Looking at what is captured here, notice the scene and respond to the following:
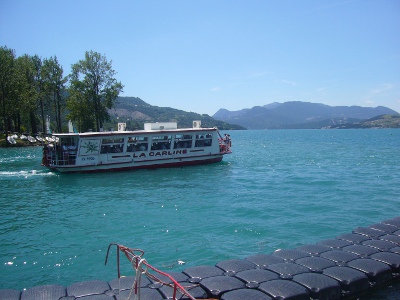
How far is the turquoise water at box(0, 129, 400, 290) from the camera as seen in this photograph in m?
11.6

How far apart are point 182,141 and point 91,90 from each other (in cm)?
3800

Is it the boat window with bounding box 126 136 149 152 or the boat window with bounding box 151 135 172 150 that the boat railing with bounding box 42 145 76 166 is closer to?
the boat window with bounding box 126 136 149 152

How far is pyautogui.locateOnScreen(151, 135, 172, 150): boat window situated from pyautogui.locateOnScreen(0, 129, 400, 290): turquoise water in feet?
11.3

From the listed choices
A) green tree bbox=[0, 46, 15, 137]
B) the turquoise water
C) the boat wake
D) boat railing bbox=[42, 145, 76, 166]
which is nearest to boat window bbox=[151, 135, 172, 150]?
the turquoise water

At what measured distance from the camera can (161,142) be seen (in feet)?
110

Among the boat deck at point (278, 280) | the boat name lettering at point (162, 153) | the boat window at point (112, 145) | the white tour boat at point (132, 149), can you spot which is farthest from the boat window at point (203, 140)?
the boat deck at point (278, 280)

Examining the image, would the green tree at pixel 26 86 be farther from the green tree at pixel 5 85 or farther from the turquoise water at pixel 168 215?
the turquoise water at pixel 168 215

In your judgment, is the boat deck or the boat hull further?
the boat hull

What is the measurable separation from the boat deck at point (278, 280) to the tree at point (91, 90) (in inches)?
2435

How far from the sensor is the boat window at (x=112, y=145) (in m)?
31.1

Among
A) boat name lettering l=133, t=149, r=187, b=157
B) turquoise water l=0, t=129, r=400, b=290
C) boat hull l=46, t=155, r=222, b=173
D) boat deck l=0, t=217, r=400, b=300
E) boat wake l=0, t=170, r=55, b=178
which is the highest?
boat name lettering l=133, t=149, r=187, b=157

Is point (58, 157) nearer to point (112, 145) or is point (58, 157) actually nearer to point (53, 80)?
point (112, 145)

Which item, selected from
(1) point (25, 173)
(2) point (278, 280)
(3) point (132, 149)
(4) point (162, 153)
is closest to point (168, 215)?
(2) point (278, 280)

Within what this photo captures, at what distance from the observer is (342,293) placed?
22.9 ft
